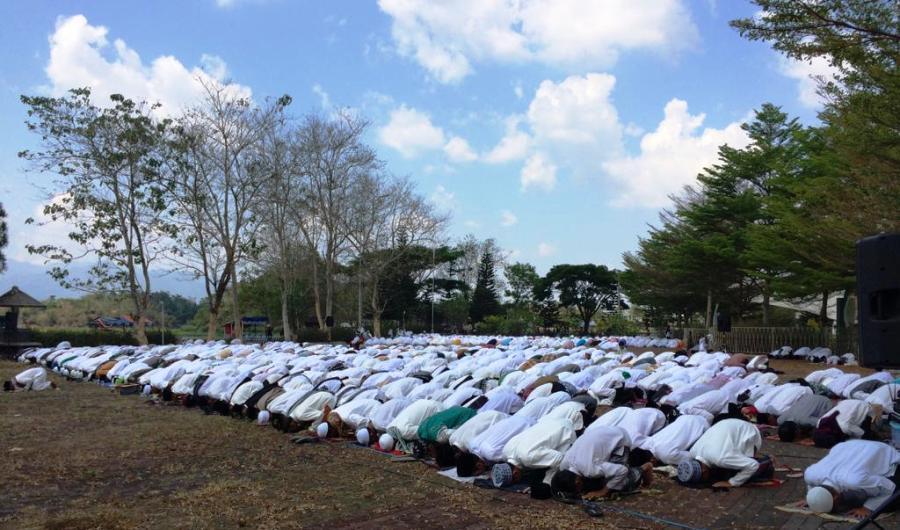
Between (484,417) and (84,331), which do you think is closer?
(484,417)

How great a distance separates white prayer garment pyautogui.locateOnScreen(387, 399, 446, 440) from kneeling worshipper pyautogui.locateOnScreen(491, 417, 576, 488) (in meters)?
2.19

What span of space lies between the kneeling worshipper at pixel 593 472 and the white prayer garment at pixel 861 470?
1.84m

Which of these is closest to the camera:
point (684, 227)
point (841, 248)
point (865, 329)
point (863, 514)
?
point (865, 329)

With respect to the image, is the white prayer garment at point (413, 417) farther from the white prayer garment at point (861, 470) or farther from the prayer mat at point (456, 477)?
the white prayer garment at point (861, 470)

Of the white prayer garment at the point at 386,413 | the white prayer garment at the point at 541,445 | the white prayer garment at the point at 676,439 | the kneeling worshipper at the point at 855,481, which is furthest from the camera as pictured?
the white prayer garment at the point at 386,413

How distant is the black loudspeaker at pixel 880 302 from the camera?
4.13 metres

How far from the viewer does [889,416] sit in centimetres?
1123

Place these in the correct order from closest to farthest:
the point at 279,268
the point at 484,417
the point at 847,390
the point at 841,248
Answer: the point at 484,417
the point at 847,390
the point at 841,248
the point at 279,268

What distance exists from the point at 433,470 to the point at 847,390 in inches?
346

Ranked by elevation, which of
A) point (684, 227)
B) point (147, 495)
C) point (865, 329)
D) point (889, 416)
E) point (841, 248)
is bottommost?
point (147, 495)

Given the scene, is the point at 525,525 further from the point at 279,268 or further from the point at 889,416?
the point at 279,268

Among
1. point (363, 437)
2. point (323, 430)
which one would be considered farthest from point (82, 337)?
point (363, 437)

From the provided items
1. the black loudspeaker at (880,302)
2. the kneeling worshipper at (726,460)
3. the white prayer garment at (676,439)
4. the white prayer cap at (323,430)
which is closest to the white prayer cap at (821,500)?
the kneeling worshipper at (726,460)

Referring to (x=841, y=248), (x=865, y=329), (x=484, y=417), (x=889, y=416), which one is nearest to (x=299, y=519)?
(x=484, y=417)
